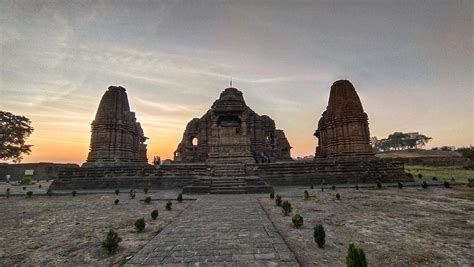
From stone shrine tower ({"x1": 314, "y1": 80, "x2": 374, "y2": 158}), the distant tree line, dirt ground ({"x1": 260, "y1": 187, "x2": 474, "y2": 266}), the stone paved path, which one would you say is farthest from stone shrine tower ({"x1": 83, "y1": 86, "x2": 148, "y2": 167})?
the distant tree line

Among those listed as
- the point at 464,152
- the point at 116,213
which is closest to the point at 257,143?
the point at 464,152

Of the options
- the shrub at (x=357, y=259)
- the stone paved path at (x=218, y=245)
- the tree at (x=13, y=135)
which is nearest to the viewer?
the shrub at (x=357, y=259)

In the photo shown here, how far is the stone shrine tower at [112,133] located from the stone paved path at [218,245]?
18.2m

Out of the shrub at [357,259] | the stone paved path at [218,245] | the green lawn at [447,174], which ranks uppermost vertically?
the shrub at [357,259]

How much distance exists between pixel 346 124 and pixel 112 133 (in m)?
23.8

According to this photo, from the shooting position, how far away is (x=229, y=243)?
4980 mm

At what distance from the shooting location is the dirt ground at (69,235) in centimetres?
455

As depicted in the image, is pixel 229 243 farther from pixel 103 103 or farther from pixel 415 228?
pixel 103 103

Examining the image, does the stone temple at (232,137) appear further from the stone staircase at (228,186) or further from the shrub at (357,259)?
the shrub at (357,259)

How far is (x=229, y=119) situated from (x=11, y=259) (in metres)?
22.3

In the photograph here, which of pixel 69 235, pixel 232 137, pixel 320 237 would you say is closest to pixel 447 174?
pixel 232 137

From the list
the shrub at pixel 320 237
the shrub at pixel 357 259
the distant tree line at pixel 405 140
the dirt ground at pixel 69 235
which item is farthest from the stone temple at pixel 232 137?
the distant tree line at pixel 405 140

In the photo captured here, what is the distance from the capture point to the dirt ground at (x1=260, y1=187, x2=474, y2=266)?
4.22 meters

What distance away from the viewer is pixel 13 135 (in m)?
37.1
